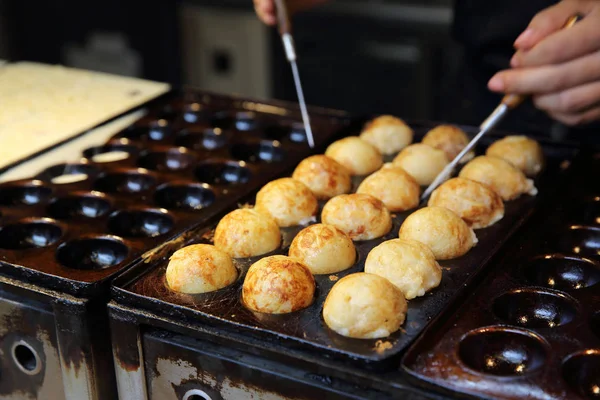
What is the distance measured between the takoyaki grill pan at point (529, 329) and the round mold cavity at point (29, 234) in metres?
1.03

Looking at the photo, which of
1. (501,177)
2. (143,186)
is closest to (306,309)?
(501,177)

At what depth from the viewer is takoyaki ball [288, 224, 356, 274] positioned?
166cm

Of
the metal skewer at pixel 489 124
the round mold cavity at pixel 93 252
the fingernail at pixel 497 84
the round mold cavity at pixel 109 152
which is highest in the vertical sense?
the fingernail at pixel 497 84

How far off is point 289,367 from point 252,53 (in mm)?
3752

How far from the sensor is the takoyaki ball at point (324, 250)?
5.45ft

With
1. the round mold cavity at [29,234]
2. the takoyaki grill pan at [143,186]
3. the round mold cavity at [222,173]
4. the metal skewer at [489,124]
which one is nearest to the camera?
the takoyaki grill pan at [143,186]

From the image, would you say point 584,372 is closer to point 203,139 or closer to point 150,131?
point 203,139

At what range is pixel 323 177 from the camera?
207 centimetres

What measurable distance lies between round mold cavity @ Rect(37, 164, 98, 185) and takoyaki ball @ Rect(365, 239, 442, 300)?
3.25ft

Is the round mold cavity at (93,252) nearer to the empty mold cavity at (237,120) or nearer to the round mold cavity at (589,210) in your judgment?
the empty mold cavity at (237,120)

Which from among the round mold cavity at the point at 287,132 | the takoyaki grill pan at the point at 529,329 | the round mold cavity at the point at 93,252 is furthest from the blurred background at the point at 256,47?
the round mold cavity at the point at 93,252

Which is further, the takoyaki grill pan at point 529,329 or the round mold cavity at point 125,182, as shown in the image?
the round mold cavity at point 125,182

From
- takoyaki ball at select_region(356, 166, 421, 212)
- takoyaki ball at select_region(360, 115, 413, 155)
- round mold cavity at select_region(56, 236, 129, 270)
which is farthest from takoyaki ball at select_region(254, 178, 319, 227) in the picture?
takoyaki ball at select_region(360, 115, 413, 155)

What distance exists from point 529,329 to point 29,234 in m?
1.26
